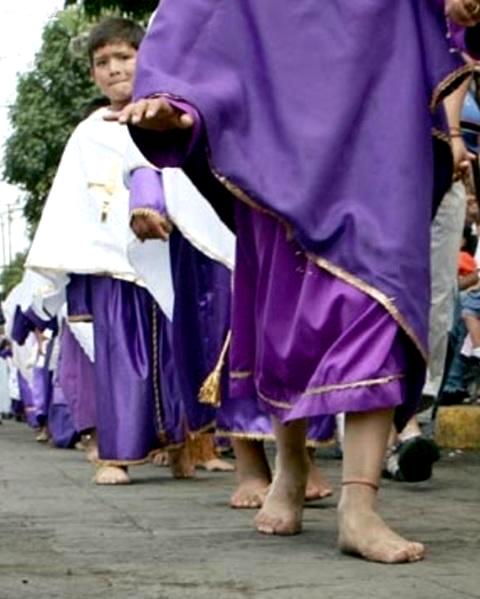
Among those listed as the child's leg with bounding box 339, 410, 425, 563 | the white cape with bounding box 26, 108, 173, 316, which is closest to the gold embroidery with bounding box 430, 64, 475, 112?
the child's leg with bounding box 339, 410, 425, 563

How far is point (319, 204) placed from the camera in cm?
479

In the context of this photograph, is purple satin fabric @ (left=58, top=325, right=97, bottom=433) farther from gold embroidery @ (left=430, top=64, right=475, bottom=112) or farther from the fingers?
gold embroidery @ (left=430, top=64, right=475, bottom=112)

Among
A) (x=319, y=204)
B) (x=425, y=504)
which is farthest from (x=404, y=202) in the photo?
(x=425, y=504)

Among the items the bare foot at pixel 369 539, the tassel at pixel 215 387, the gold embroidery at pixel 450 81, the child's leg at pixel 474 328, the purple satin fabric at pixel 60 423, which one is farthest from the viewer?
the purple satin fabric at pixel 60 423

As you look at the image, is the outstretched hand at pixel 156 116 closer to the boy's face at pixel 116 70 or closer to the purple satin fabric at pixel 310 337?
the purple satin fabric at pixel 310 337

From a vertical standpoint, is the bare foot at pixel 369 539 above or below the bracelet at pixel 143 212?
below

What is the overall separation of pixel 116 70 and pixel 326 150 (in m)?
3.26

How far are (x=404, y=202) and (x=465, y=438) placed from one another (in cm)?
563

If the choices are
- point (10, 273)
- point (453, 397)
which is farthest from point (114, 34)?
point (10, 273)

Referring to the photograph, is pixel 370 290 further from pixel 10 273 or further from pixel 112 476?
pixel 10 273

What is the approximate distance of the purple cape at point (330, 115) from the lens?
473cm

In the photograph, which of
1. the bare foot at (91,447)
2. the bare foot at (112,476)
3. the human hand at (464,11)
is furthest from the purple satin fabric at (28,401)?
the human hand at (464,11)

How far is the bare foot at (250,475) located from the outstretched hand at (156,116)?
1.61m

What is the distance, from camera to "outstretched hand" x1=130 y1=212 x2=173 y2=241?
676cm
